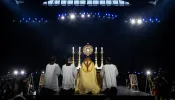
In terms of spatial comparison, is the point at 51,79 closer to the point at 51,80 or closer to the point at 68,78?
the point at 51,80

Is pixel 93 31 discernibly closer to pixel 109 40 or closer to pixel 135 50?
pixel 109 40

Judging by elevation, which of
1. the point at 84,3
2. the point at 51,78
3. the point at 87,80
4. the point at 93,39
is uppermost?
the point at 84,3

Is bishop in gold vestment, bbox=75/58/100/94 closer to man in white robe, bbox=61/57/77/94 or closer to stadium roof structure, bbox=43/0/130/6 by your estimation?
man in white robe, bbox=61/57/77/94

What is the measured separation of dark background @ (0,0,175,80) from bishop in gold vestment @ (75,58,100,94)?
939cm

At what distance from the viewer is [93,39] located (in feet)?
62.2

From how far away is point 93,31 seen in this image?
19156 millimetres

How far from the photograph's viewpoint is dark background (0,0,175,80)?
18.0 meters

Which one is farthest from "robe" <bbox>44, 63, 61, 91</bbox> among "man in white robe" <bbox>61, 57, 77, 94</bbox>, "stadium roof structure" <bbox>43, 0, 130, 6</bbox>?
"stadium roof structure" <bbox>43, 0, 130, 6</bbox>

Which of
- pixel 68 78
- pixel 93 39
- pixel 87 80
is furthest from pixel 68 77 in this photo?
pixel 93 39

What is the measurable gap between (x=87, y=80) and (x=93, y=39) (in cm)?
1004

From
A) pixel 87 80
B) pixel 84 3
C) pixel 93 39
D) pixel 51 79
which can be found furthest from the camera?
pixel 84 3

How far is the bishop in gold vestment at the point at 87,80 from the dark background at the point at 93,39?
9.39 m

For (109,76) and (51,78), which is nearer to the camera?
(51,78)

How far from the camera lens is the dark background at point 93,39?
18031 mm
